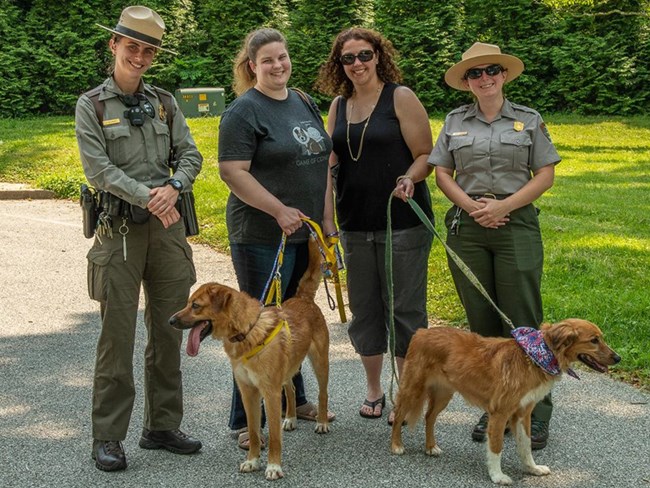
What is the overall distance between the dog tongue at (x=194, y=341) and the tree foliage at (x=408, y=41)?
19.5 metres

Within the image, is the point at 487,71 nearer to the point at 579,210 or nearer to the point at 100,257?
the point at 100,257

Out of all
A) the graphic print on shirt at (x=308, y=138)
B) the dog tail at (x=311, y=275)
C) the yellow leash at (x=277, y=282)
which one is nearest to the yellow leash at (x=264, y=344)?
the yellow leash at (x=277, y=282)

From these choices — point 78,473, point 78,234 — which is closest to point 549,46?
point 78,234

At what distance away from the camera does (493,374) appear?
4531 mm

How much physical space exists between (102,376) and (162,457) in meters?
0.62

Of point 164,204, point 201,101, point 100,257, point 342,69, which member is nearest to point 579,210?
point 342,69

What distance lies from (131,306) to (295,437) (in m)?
1.38

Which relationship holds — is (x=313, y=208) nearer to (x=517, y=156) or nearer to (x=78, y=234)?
(x=517, y=156)

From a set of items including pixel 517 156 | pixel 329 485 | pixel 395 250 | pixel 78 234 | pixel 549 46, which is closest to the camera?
pixel 329 485

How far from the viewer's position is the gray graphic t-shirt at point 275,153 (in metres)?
4.88

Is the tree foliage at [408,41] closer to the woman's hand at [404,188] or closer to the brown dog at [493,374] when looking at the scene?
the woman's hand at [404,188]

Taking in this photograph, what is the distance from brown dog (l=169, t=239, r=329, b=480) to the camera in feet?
14.7

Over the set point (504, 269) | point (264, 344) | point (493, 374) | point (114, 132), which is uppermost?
point (114, 132)

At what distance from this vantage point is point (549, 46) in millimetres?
24219
